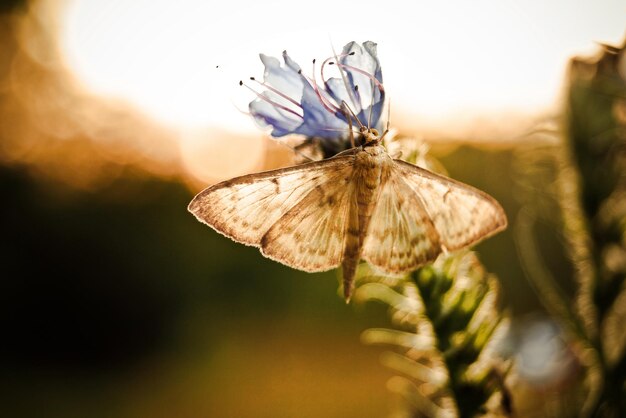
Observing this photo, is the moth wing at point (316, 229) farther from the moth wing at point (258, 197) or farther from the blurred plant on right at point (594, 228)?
the blurred plant on right at point (594, 228)

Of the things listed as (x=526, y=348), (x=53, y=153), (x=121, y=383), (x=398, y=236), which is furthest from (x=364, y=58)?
(x=53, y=153)

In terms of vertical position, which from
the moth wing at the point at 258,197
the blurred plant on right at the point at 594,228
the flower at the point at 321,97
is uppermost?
the flower at the point at 321,97

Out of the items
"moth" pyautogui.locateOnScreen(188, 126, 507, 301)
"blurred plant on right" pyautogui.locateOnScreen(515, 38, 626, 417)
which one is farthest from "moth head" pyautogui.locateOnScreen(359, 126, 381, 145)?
"blurred plant on right" pyautogui.locateOnScreen(515, 38, 626, 417)

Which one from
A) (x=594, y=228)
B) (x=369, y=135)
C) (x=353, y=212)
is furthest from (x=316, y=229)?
(x=594, y=228)

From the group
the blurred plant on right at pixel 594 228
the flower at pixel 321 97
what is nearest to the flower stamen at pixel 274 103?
the flower at pixel 321 97

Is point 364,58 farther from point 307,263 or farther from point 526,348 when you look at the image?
point 526,348

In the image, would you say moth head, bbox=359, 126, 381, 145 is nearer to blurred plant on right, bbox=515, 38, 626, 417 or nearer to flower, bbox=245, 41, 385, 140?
flower, bbox=245, 41, 385, 140

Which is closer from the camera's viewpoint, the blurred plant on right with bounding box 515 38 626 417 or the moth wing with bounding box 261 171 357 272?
the blurred plant on right with bounding box 515 38 626 417

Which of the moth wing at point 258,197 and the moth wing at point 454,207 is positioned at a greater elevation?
the moth wing at point 258,197
